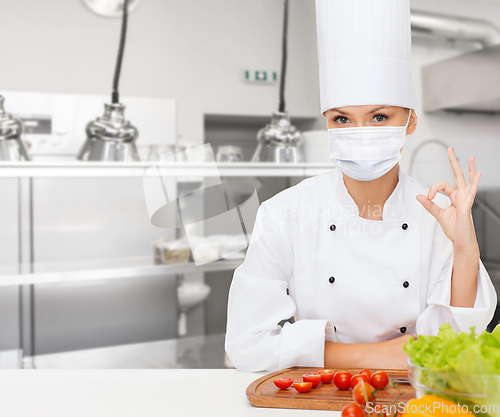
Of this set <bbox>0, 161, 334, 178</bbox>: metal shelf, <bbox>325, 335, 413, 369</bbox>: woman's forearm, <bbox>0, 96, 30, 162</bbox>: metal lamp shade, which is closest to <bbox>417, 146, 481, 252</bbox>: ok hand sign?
<bbox>325, 335, 413, 369</bbox>: woman's forearm

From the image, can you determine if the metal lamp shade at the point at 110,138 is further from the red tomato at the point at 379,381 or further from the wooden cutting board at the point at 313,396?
the red tomato at the point at 379,381

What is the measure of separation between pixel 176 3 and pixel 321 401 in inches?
112

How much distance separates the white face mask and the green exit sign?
2.20m

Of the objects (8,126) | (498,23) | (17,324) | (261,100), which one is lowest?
(17,324)

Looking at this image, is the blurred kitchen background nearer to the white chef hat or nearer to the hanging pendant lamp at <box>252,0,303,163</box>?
the hanging pendant lamp at <box>252,0,303,163</box>

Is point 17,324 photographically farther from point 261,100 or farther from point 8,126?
point 261,100

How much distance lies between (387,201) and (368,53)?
34cm

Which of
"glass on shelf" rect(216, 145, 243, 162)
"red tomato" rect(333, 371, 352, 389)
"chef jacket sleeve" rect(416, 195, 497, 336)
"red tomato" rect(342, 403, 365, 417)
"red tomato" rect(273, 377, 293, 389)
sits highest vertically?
"glass on shelf" rect(216, 145, 243, 162)

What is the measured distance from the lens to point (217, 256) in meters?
2.24

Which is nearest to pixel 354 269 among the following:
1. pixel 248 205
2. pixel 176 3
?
pixel 248 205

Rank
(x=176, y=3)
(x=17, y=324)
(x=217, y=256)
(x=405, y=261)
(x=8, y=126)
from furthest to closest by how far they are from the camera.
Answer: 1. (x=176, y=3)
2. (x=17, y=324)
3. (x=217, y=256)
4. (x=8, y=126)
5. (x=405, y=261)

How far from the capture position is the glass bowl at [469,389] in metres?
0.45

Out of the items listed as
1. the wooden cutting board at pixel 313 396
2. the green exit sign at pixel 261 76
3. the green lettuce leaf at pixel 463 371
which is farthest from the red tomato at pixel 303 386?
the green exit sign at pixel 261 76

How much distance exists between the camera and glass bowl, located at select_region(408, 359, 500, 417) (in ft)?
1.46
